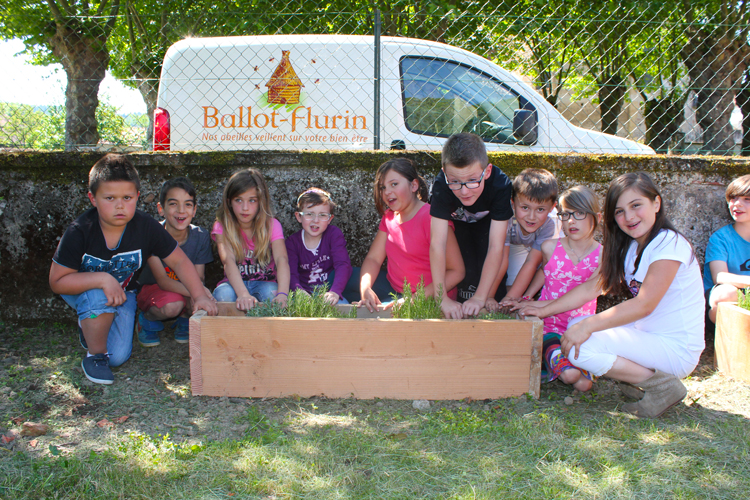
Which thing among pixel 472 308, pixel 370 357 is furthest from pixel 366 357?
pixel 472 308

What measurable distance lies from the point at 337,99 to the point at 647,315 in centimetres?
324

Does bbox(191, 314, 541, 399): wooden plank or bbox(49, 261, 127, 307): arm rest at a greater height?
bbox(49, 261, 127, 307): arm

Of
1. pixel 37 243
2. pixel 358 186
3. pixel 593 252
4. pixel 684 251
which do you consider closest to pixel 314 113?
pixel 358 186

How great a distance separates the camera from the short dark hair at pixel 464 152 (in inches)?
117

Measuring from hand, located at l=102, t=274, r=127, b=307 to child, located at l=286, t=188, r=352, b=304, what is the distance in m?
1.05

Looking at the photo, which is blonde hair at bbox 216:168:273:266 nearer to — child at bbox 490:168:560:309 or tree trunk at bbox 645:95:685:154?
child at bbox 490:168:560:309

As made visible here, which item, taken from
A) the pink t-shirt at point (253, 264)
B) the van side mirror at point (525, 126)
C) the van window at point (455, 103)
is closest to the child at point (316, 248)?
the pink t-shirt at point (253, 264)

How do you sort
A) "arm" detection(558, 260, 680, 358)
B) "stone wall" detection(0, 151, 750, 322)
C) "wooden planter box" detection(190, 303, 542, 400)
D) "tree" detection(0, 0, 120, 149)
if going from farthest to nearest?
"tree" detection(0, 0, 120, 149) → "stone wall" detection(0, 151, 750, 322) → "wooden planter box" detection(190, 303, 542, 400) → "arm" detection(558, 260, 680, 358)

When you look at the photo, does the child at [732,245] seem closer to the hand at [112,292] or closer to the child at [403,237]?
the child at [403,237]

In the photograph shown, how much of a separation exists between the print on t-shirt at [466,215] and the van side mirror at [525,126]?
1341 millimetres

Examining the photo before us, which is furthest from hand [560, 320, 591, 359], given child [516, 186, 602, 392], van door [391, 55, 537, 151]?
van door [391, 55, 537, 151]

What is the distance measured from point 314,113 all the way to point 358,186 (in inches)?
47.4

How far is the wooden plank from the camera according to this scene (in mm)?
2746

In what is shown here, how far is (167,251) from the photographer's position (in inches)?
128
